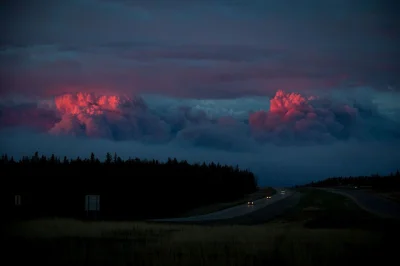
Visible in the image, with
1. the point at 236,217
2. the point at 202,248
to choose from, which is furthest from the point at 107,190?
the point at 202,248

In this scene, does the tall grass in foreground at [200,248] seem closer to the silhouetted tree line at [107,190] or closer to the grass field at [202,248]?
the grass field at [202,248]

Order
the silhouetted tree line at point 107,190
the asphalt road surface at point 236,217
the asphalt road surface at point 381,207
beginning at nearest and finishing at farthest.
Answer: the asphalt road surface at point 236,217 < the asphalt road surface at point 381,207 < the silhouetted tree line at point 107,190

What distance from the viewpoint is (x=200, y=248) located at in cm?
2592

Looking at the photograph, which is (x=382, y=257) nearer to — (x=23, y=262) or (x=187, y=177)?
(x=23, y=262)

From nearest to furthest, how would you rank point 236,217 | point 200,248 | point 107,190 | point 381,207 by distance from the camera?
point 200,248 < point 236,217 < point 381,207 < point 107,190

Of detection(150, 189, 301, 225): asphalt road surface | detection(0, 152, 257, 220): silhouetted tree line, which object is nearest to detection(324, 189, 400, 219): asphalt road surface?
detection(150, 189, 301, 225): asphalt road surface

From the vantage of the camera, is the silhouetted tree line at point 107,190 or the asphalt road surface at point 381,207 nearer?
the asphalt road surface at point 381,207

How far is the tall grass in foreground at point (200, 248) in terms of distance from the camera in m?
22.2

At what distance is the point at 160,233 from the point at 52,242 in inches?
333

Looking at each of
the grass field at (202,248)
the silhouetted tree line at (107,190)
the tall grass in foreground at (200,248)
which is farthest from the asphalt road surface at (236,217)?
the tall grass in foreground at (200,248)

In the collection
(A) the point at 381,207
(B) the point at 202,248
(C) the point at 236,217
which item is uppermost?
(A) the point at 381,207

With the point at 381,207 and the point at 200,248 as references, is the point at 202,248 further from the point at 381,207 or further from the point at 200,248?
the point at 381,207

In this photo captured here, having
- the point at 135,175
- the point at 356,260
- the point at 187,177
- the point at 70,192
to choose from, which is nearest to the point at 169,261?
the point at 356,260

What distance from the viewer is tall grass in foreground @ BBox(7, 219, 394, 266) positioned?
22188mm
